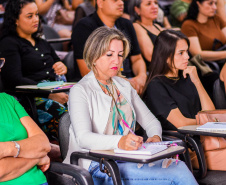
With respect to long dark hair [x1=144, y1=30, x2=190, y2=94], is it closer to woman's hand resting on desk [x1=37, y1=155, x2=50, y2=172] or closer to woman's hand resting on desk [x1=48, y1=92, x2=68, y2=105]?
woman's hand resting on desk [x1=48, y1=92, x2=68, y2=105]

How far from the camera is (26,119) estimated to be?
2.15 metres

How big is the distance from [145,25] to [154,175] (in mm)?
2426

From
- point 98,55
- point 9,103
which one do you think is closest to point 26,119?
point 9,103

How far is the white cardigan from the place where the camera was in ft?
6.91

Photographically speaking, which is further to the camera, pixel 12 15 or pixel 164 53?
pixel 12 15

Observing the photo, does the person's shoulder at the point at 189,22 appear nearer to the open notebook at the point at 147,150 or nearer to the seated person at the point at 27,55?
the seated person at the point at 27,55

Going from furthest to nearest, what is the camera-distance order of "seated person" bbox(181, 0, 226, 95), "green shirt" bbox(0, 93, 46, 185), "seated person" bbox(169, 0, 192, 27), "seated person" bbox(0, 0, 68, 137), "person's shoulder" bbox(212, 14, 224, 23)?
"seated person" bbox(169, 0, 192, 27) → "person's shoulder" bbox(212, 14, 224, 23) → "seated person" bbox(181, 0, 226, 95) → "seated person" bbox(0, 0, 68, 137) → "green shirt" bbox(0, 93, 46, 185)

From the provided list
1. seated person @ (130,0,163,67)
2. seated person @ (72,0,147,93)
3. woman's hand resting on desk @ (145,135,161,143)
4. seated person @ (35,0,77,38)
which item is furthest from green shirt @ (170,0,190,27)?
woman's hand resting on desk @ (145,135,161,143)

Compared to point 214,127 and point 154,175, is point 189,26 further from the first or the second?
point 154,175

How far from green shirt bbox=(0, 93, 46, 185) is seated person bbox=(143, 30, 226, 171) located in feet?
3.28

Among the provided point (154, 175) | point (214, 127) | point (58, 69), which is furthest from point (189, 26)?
point (154, 175)

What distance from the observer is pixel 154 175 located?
6.77ft

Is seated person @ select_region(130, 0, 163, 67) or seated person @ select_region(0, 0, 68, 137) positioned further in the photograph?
seated person @ select_region(130, 0, 163, 67)

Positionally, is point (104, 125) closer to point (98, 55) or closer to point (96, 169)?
point (96, 169)
